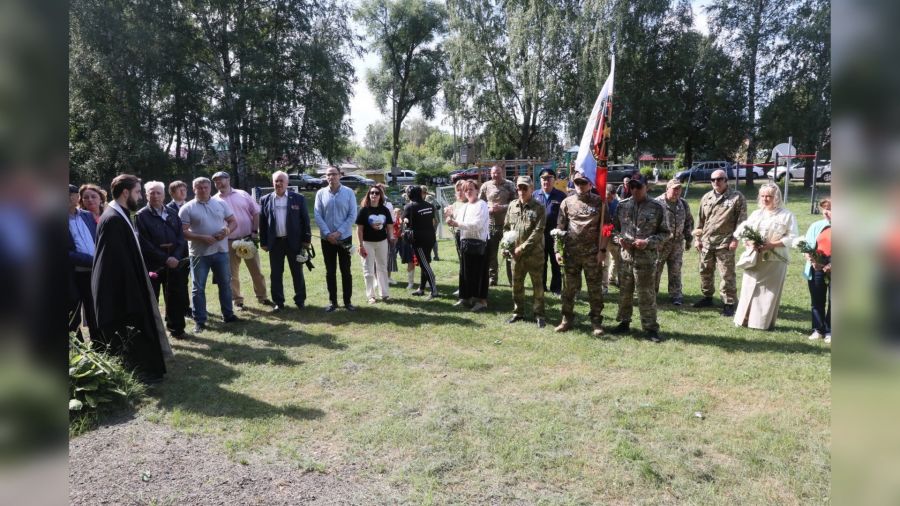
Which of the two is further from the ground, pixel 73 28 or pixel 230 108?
pixel 73 28

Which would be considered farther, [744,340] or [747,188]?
[747,188]

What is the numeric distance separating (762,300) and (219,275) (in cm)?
727

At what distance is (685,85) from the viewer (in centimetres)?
3475

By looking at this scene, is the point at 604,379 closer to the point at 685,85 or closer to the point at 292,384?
the point at 292,384

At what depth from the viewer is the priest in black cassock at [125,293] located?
491cm

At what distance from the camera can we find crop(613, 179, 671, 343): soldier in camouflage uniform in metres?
6.34

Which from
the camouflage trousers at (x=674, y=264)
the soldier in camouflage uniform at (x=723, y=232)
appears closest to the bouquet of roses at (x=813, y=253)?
the soldier in camouflage uniform at (x=723, y=232)

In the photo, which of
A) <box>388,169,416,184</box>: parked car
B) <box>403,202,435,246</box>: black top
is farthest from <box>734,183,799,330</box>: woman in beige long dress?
<box>388,169,416,184</box>: parked car

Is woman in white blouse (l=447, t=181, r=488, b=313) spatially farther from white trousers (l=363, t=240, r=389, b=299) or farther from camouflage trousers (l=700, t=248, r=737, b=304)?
camouflage trousers (l=700, t=248, r=737, b=304)

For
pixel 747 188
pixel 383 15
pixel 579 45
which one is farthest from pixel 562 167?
pixel 383 15

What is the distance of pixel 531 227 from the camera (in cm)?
709

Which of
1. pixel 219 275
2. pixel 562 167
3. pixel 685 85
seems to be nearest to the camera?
pixel 219 275

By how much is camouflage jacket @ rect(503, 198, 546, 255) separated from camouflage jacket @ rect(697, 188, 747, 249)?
2.69m

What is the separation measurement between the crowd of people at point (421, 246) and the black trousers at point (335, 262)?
2cm
